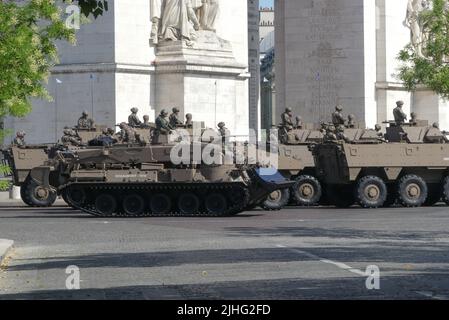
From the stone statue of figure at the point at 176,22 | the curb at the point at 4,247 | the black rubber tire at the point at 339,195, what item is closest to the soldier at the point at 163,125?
the black rubber tire at the point at 339,195

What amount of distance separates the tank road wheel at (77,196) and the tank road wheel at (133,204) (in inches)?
36.9

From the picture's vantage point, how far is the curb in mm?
21138

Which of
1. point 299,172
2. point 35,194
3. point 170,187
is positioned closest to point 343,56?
point 299,172

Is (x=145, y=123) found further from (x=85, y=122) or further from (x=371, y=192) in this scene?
(x=371, y=192)

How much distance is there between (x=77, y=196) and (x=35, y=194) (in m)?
4.54

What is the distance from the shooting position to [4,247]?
22516mm

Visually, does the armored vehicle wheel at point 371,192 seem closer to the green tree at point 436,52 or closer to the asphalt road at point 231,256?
the green tree at point 436,52

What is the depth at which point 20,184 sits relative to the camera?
37781 mm

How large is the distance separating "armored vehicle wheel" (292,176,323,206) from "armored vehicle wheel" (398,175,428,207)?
2119 mm

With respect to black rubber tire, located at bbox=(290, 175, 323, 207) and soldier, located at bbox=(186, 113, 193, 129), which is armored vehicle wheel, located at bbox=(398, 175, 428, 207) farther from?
soldier, located at bbox=(186, 113, 193, 129)

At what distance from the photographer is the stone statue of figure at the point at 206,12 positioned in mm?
41500

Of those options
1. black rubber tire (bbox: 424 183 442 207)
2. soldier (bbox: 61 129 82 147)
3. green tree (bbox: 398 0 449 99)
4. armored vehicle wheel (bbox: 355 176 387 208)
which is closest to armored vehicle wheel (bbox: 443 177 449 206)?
black rubber tire (bbox: 424 183 442 207)

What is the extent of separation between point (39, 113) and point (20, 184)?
326cm
